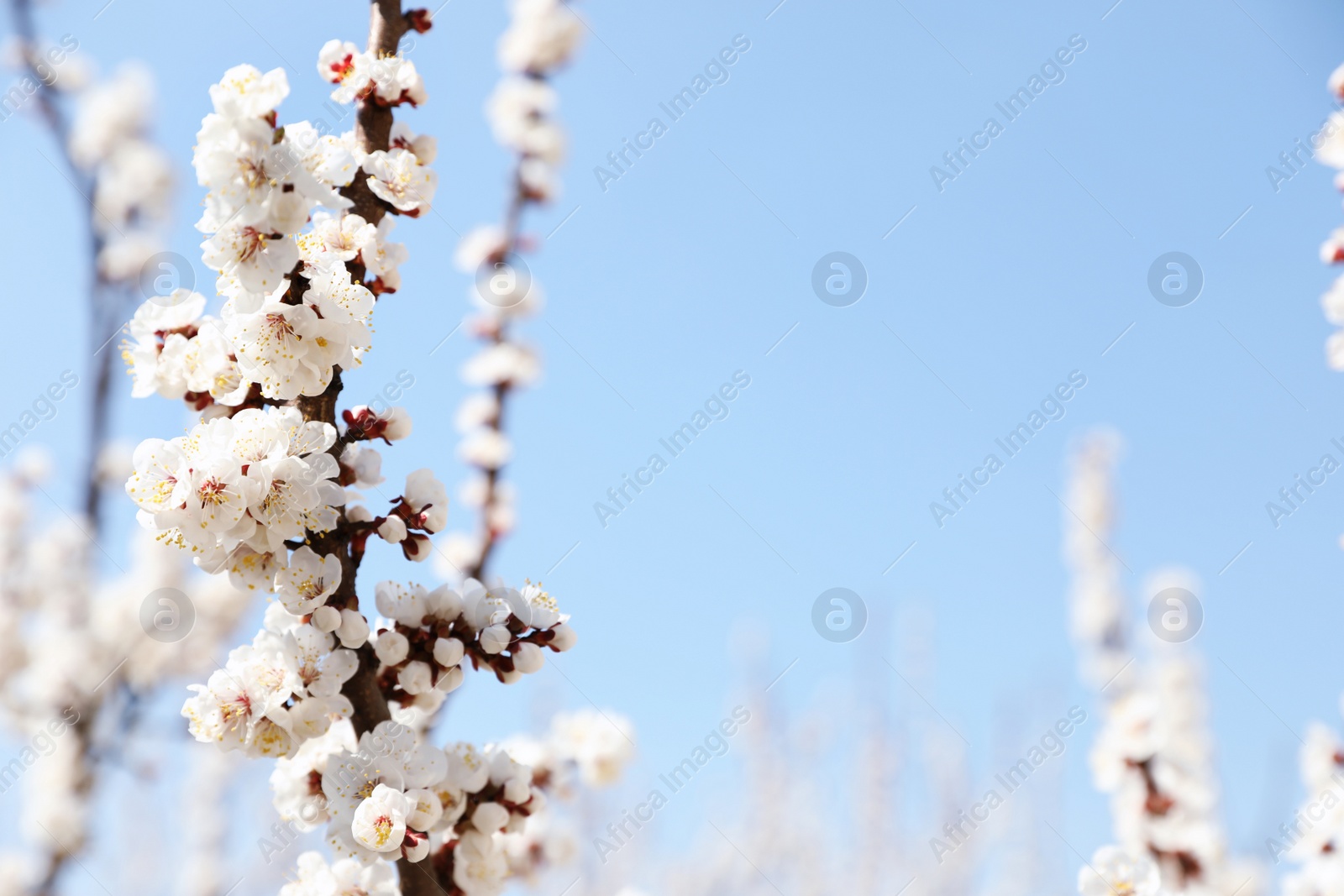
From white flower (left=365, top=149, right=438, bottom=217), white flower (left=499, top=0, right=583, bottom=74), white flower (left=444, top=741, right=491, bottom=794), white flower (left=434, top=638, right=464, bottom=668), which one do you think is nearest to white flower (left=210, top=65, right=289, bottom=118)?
white flower (left=365, top=149, right=438, bottom=217)

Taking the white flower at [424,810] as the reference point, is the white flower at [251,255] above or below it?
above

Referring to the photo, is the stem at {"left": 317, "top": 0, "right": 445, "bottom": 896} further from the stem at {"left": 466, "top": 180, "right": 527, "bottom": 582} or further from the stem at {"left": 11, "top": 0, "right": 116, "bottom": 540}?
the stem at {"left": 11, "top": 0, "right": 116, "bottom": 540}

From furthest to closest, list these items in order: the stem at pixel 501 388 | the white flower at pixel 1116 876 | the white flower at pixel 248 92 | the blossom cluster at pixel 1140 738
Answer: the stem at pixel 501 388, the blossom cluster at pixel 1140 738, the white flower at pixel 1116 876, the white flower at pixel 248 92

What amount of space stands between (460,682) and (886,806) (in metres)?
12.5

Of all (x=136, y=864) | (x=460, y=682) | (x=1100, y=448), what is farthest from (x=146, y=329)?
(x=136, y=864)

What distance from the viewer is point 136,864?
37.9ft

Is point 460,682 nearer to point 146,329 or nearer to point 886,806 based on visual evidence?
point 146,329

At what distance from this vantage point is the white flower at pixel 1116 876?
6.95 feet

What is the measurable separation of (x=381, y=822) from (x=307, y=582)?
0.43 m

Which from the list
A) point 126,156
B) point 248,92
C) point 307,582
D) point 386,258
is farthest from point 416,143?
point 126,156

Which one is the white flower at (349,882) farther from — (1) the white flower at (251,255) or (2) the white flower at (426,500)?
(1) the white flower at (251,255)

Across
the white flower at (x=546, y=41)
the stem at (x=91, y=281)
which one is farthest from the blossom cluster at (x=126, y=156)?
the white flower at (x=546, y=41)

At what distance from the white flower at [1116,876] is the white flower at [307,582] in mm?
1885

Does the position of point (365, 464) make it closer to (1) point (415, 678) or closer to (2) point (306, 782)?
(1) point (415, 678)
